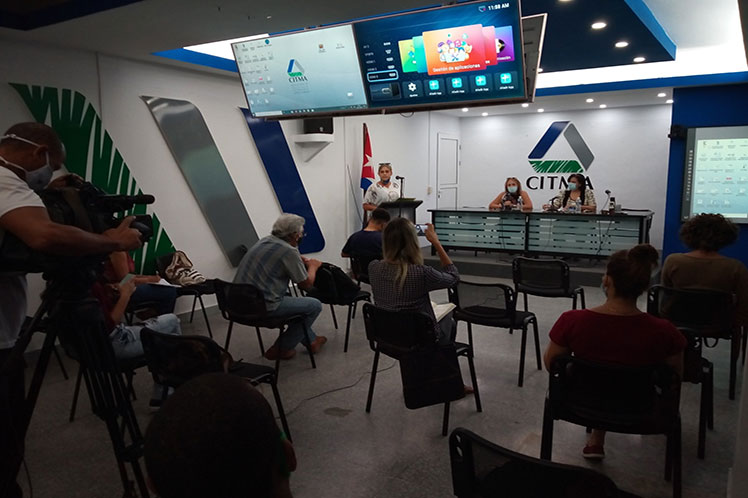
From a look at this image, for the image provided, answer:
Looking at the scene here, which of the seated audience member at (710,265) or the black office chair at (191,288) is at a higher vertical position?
the seated audience member at (710,265)

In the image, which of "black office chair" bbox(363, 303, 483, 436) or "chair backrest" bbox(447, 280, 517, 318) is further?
"chair backrest" bbox(447, 280, 517, 318)

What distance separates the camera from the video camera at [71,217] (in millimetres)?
1651

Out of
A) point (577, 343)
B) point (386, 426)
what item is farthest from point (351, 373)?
point (577, 343)

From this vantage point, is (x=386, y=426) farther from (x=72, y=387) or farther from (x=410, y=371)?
(x=72, y=387)

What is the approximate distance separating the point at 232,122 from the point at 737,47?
653cm

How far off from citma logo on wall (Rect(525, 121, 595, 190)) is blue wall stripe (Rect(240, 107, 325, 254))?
5.51 metres

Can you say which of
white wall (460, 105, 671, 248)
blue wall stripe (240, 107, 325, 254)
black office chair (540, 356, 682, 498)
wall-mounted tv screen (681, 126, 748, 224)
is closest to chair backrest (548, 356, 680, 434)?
black office chair (540, 356, 682, 498)

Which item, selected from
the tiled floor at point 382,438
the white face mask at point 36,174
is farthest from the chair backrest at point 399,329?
the white face mask at point 36,174

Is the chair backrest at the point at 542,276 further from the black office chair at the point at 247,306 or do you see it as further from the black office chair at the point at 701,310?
the black office chair at the point at 247,306

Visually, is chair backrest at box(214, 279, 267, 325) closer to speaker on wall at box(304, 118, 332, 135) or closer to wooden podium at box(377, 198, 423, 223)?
speaker on wall at box(304, 118, 332, 135)

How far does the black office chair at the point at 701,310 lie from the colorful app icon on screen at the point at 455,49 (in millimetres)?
1820

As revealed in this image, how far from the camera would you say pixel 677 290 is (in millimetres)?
3080

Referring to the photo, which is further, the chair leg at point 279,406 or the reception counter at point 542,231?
the reception counter at point 542,231

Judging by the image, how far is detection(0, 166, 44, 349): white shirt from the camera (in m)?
1.64
